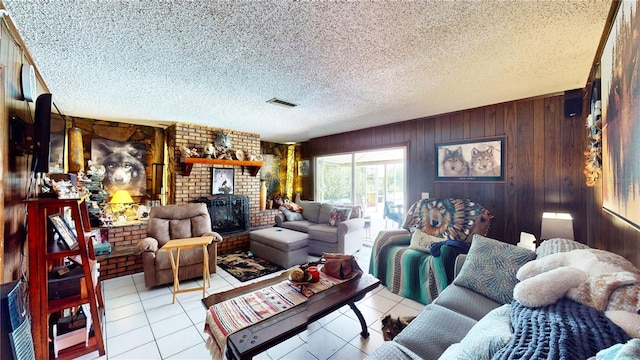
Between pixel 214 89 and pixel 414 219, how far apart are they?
3.05m

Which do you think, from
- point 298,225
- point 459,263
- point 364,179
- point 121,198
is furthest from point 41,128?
point 364,179

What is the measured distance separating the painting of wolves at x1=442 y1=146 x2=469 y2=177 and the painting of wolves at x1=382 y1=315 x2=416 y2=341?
2272mm

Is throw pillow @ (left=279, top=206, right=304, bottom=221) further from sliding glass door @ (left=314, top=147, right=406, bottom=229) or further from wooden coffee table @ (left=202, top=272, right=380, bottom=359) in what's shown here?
wooden coffee table @ (left=202, top=272, right=380, bottom=359)

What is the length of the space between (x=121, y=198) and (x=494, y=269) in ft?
16.5

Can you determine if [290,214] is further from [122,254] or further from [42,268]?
[42,268]

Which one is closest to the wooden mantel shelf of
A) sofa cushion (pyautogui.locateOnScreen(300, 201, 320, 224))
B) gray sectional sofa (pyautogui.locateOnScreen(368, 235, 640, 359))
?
sofa cushion (pyautogui.locateOnScreen(300, 201, 320, 224))

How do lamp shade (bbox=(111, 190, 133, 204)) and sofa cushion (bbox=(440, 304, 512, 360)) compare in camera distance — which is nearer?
sofa cushion (bbox=(440, 304, 512, 360))

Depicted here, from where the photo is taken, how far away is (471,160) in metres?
3.43

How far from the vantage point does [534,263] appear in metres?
1.34

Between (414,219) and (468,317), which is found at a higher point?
(414,219)

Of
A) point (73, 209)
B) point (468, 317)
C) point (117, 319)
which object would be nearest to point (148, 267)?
point (117, 319)

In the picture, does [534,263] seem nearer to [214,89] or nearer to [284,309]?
[284,309]

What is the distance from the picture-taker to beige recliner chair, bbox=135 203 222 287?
9.46 feet

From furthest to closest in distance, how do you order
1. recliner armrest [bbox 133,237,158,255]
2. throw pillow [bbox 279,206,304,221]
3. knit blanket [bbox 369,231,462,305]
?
throw pillow [bbox 279,206,304,221] → recliner armrest [bbox 133,237,158,255] → knit blanket [bbox 369,231,462,305]
